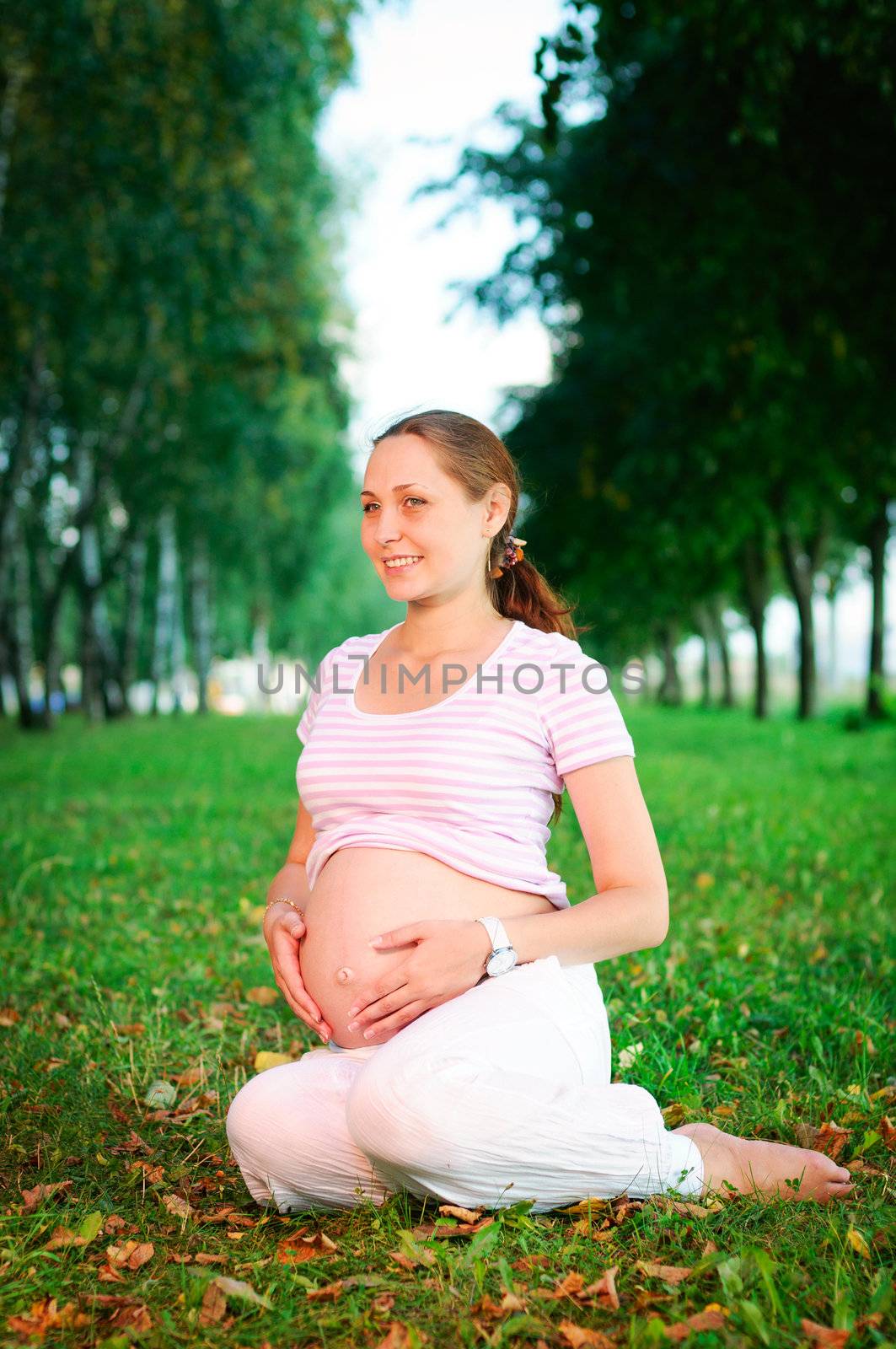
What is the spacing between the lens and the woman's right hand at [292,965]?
273 centimetres

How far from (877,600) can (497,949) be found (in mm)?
19708

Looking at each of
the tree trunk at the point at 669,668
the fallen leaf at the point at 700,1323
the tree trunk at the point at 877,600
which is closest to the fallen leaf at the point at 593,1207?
the fallen leaf at the point at 700,1323

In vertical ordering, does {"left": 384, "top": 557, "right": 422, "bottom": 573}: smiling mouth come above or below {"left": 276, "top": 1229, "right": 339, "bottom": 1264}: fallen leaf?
above

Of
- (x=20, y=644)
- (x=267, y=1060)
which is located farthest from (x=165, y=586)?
(x=267, y=1060)

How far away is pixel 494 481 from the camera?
2924 mm

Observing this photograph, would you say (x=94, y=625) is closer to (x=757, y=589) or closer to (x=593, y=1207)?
(x=757, y=589)

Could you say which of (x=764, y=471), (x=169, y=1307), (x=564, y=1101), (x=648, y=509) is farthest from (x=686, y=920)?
(x=764, y=471)

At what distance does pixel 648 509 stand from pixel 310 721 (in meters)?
12.6

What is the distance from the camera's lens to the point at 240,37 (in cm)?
1253

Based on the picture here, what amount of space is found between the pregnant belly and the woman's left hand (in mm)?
54

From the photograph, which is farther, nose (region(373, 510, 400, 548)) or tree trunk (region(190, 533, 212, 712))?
tree trunk (region(190, 533, 212, 712))

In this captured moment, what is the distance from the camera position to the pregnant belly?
260 centimetres

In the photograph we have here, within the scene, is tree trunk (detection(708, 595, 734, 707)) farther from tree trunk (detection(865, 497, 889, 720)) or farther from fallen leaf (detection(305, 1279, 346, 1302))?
fallen leaf (detection(305, 1279, 346, 1302))

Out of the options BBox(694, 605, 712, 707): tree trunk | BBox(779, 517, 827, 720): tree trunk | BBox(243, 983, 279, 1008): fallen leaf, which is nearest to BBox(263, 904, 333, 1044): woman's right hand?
BBox(243, 983, 279, 1008): fallen leaf
